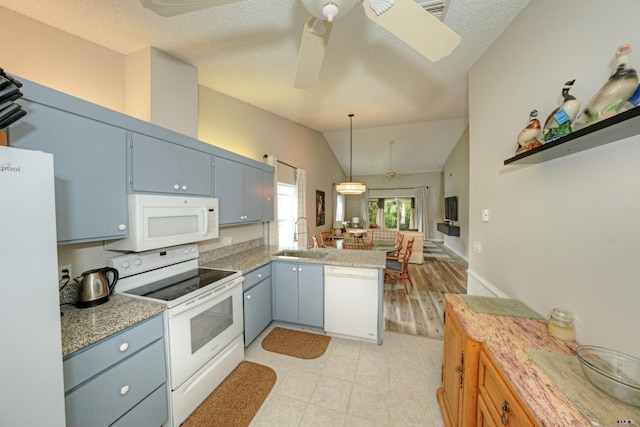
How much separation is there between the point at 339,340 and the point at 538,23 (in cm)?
311

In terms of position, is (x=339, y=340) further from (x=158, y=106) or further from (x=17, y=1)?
(x=17, y=1)

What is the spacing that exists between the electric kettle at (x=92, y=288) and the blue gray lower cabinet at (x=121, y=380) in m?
0.37

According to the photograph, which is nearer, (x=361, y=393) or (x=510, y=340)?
(x=510, y=340)

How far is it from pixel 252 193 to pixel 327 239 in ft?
9.57

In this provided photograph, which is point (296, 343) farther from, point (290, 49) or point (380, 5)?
point (290, 49)

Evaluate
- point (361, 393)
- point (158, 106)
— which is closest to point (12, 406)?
point (361, 393)

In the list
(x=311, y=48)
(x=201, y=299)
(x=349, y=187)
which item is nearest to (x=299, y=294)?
(x=201, y=299)

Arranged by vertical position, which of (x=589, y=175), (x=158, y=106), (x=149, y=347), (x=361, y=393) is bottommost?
(x=361, y=393)

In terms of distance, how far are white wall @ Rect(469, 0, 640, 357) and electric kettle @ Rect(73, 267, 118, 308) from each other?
270 cm

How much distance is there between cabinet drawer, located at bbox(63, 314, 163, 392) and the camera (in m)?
1.01

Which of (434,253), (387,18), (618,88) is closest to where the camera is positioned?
(618,88)

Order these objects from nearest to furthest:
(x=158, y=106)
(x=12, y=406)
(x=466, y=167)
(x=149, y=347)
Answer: (x=12, y=406) → (x=149, y=347) → (x=158, y=106) → (x=466, y=167)

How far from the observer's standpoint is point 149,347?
4.40 ft

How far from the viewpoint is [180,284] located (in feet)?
5.92
